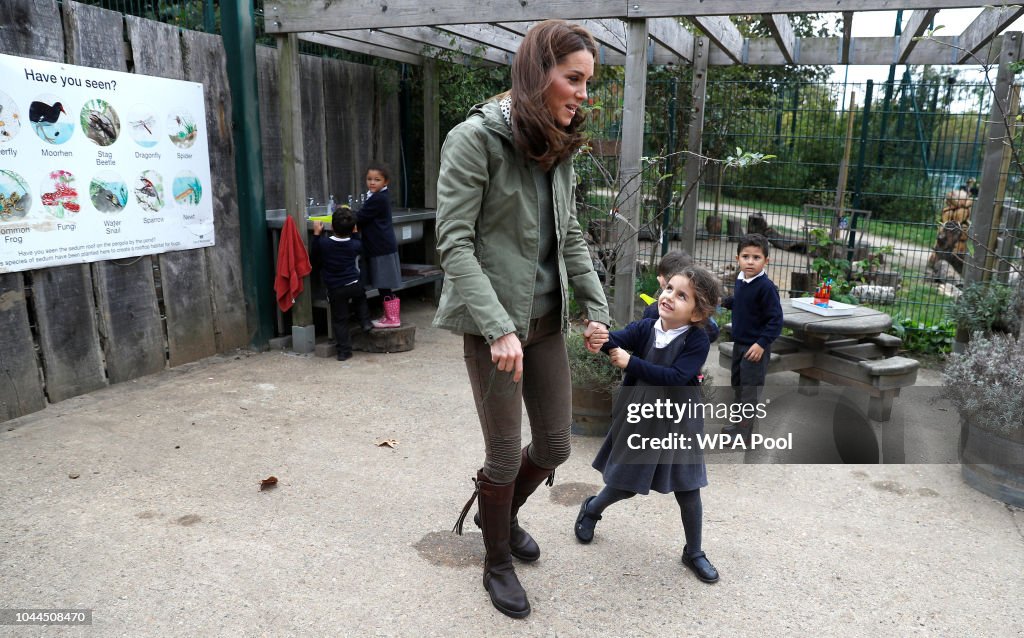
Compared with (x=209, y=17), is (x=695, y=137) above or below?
below

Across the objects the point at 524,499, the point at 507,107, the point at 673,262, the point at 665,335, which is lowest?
the point at 524,499

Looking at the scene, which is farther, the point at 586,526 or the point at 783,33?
the point at 783,33

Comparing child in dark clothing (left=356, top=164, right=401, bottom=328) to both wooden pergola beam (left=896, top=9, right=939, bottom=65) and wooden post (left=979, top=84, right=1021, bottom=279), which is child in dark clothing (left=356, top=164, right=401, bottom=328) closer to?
wooden pergola beam (left=896, top=9, right=939, bottom=65)

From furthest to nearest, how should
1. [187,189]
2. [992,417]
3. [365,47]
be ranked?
[365,47] → [187,189] → [992,417]

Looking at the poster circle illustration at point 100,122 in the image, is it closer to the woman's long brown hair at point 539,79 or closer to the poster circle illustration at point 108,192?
the poster circle illustration at point 108,192

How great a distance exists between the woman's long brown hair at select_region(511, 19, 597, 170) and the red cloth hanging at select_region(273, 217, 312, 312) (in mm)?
3768

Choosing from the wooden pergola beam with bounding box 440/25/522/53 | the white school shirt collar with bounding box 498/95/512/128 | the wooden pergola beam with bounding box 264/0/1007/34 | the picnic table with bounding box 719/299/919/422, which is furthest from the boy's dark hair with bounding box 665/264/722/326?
the wooden pergola beam with bounding box 440/25/522/53

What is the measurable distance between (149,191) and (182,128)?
52cm

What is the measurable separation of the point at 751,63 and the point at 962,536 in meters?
5.16

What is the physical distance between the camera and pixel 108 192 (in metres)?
4.72

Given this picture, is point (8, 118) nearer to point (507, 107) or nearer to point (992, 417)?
point (507, 107)

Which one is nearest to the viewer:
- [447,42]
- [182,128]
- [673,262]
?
[673,262]

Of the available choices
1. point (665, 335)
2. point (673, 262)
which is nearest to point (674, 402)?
point (665, 335)

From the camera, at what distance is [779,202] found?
757 cm
